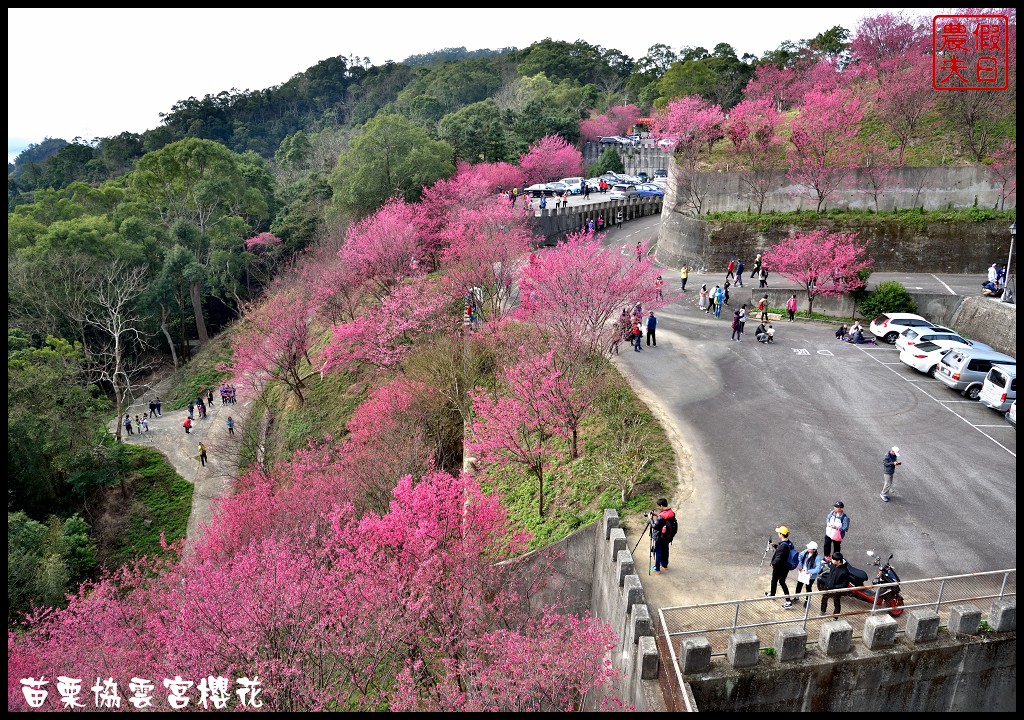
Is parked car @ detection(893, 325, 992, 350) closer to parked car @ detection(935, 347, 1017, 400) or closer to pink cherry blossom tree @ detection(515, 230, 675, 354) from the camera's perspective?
parked car @ detection(935, 347, 1017, 400)

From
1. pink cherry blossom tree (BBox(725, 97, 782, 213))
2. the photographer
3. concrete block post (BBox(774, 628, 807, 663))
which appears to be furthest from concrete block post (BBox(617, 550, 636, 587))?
pink cherry blossom tree (BBox(725, 97, 782, 213))

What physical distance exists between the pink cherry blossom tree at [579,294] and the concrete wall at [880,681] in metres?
11.1

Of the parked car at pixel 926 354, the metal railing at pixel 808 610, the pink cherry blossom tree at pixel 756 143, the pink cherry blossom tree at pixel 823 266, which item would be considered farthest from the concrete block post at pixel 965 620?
the pink cherry blossom tree at pixel 756 143

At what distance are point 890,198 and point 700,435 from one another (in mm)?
24067

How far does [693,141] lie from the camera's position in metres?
39.7

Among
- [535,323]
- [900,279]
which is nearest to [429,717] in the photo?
[535,323]

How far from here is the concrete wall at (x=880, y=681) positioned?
414 inches

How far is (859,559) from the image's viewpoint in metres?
13.4

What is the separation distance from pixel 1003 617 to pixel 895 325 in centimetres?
1584

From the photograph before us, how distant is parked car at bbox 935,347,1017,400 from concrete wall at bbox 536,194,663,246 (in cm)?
2477

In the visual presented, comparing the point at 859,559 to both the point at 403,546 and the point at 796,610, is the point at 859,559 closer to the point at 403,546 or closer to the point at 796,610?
the point at 796,610

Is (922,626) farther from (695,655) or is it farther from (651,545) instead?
(651,545)

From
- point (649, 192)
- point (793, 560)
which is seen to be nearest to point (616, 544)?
point (793, 560)

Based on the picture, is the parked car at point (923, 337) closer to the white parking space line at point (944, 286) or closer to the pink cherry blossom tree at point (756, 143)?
the white parking space line at point (944, 286)
